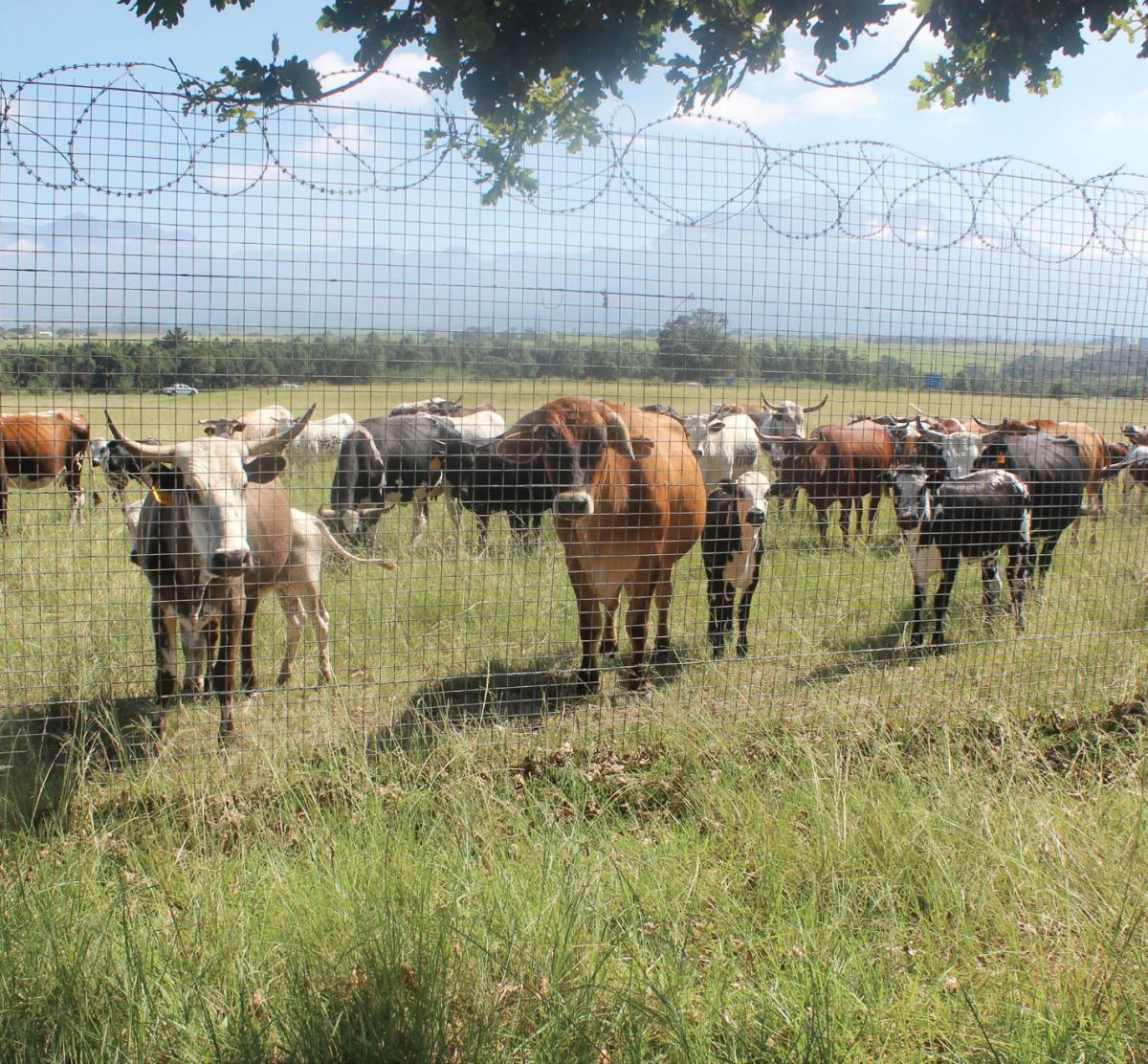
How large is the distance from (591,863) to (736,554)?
11.9 ft

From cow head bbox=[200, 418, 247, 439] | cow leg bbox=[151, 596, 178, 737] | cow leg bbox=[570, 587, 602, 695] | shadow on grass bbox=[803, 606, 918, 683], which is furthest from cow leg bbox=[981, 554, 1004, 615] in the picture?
cow leg bbox=[151, 596, 178, 737]

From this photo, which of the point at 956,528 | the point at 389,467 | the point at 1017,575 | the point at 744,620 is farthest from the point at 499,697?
the point at 389,467

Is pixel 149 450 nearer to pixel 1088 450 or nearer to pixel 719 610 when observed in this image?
pixel 719 610

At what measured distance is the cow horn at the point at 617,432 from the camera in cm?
582

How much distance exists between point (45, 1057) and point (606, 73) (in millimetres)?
3314

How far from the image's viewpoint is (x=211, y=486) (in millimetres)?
5016

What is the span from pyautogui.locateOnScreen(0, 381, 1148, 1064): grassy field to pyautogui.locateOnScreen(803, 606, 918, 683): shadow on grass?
0.12 m

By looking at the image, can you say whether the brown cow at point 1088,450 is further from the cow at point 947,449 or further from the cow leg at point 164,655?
the cow leg at point 164,655

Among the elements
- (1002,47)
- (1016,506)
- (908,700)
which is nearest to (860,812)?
(908,700)

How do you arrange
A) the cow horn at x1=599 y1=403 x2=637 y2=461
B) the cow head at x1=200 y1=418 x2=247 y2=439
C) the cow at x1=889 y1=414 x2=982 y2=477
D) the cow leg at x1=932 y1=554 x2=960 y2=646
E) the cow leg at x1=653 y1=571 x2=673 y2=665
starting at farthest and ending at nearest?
the cow at x1=889 y1=414 x2=982 y2=477, the cow leg at x1=932 y1=554 x2=960 y2=646, the cow leg at x1=653 y1=571 x2=673 y2=665, the cow horn at x1=599 y1=403 x2=637 y2=461, the cow head at x1=200 y1=418 x2=247 y2=439

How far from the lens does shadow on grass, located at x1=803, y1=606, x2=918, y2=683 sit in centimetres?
607

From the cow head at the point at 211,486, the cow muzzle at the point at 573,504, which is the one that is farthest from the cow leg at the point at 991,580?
the cow head at the point at 211,486

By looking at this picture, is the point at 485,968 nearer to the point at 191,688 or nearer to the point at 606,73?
the point at 606,73

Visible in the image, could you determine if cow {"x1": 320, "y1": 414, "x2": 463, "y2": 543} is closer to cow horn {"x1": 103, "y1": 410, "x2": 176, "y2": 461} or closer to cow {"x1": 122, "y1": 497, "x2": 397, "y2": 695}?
cow {"x1": 122, "y1": 497, "x2": 397, "y2": 695}
